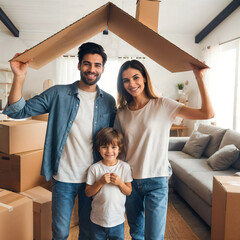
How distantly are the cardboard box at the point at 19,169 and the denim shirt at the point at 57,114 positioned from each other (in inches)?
26.3

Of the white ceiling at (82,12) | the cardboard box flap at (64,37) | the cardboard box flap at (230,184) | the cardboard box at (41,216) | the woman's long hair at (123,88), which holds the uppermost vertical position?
the white ceiling at (82,12)

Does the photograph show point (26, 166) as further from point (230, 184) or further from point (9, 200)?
point (230, 184)

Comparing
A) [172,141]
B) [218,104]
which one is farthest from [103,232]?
[218,104]

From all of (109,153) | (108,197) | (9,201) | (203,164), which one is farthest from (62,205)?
(203,164)

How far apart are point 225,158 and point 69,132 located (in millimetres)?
2008

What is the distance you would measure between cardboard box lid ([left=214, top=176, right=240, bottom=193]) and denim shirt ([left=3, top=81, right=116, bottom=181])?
0.82 meters

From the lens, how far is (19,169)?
1.91 meters

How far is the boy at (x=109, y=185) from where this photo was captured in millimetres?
1290

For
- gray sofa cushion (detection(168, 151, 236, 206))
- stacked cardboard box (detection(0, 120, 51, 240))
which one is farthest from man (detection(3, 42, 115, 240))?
gray sofa cushion (detection(168, 151, 236, 206))

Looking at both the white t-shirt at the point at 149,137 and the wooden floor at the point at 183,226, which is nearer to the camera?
the white t-shirt at the point at 149,137

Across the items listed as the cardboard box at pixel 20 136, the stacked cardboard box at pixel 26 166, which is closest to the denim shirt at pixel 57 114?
the stacked cardboard box at pixel 26 166

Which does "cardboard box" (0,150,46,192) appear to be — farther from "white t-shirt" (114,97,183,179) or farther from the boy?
"white t-shirt" (114,97,183,179)

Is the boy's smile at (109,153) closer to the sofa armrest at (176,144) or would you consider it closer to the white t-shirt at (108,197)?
the white t-shirt at (108,197)

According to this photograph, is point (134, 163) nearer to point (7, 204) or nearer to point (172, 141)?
point (7, 204)
